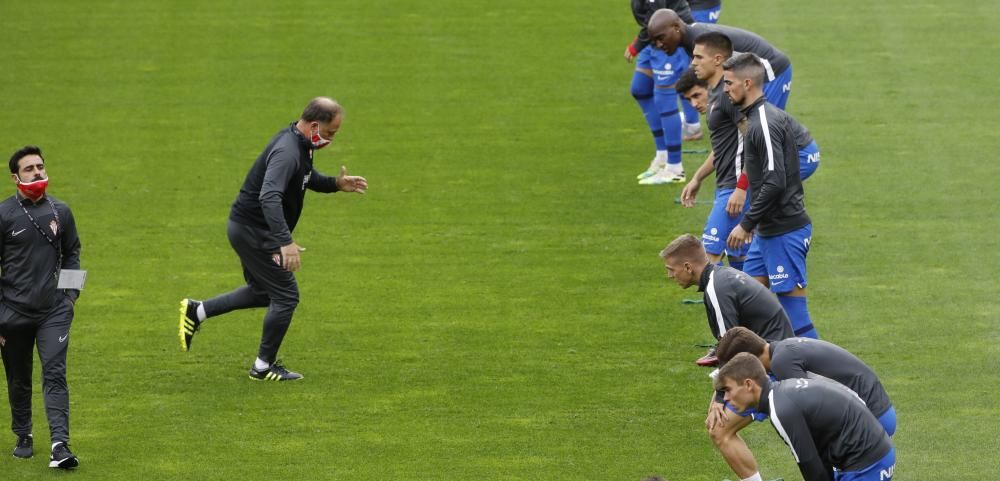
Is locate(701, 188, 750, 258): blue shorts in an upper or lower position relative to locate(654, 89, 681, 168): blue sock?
upper

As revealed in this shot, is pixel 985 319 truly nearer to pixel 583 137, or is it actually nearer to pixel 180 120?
pixel 583 137

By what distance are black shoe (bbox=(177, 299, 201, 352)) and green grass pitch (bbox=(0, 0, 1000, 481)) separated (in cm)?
29

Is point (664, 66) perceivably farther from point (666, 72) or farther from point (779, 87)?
point (779, 87)

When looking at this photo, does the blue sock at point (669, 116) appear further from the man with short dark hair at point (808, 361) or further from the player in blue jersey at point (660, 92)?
the man with short dark hair at point (808, 361)

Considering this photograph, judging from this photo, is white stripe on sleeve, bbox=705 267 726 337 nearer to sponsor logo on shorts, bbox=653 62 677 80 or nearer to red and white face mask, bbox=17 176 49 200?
red and white face mask, bbox=17 176 49 200

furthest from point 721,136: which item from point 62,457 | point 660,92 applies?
point 62,457

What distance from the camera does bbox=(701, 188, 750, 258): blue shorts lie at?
12.0 m

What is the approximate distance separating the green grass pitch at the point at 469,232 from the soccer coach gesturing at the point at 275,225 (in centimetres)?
42

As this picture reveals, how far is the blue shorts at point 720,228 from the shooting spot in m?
12.0

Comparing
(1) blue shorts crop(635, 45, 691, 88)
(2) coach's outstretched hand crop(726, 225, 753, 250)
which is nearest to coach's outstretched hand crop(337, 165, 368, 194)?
(2) coach's outstretched hand crop(726, 225, 753, 250)

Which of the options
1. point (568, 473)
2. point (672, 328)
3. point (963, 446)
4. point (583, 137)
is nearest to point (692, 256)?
point (568, 473)

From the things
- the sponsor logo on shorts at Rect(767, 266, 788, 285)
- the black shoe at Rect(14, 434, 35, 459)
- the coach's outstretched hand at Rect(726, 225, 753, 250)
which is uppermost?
the coach's outstretched hand at Rect(726, 225, 753, 250)

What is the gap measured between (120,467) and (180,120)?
967 cm

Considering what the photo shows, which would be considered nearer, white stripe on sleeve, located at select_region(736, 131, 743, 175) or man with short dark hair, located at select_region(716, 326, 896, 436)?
man with short dark hair, located at select_region(716, 326, 896, 436)
